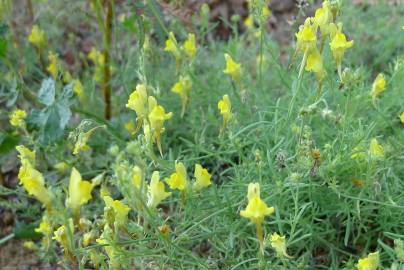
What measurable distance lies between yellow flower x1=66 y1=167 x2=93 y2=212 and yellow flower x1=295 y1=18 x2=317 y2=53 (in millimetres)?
758

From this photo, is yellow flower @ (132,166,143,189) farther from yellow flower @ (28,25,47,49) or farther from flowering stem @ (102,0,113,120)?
yellow flower @ (28,25,47,49)

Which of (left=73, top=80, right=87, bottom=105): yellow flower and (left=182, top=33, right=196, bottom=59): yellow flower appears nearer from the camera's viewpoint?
(left=182, top=33, right=196, bottom=59): yellow flower

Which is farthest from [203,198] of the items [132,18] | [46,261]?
[132,18]

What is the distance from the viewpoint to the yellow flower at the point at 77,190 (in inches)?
57.4

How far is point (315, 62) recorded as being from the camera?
1801 millimetres

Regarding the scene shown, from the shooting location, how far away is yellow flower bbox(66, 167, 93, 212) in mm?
1459

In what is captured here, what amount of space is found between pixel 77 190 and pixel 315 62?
798 millimetres

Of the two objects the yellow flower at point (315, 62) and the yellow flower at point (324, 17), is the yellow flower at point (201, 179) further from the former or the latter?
the yellow flower at point (324, 17)

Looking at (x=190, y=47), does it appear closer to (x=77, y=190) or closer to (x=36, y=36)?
(x=36, y=36)

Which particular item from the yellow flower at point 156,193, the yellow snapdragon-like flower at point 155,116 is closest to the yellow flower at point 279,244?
the yellow flower at point 156,193

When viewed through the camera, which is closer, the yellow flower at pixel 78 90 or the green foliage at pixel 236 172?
the green foliage at pixel 236 172

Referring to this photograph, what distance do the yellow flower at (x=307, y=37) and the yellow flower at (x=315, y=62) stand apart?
0.02 metres

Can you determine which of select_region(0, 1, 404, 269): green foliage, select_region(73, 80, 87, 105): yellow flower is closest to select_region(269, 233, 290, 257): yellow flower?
select_region(0, 1, 404, 269): green foliage

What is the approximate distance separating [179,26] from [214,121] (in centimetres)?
67
